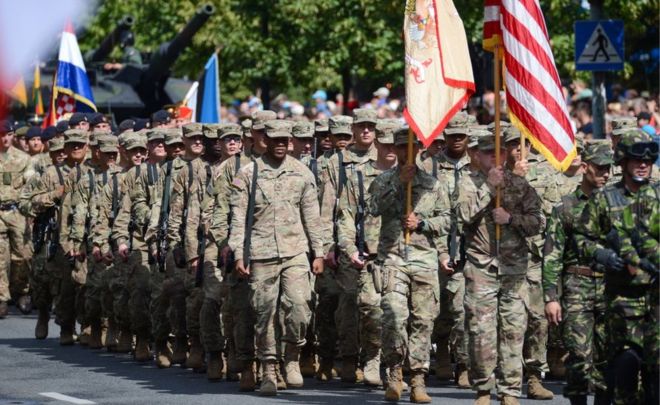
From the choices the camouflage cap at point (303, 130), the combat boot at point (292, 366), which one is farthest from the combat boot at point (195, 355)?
the camouflage cap at point (303, 130)

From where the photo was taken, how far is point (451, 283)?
15680 millimetres

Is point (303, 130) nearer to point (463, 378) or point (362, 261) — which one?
point (362, 261)

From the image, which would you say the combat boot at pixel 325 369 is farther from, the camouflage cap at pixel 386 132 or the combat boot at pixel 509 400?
the combat boot at pixel 509 400

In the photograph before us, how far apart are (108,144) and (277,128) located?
4.91 meters

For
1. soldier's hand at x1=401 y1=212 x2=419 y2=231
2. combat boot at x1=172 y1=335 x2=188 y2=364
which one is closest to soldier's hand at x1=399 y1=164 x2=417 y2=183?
soldier's hand at x1=401 y1=212 x2=419 y2=231

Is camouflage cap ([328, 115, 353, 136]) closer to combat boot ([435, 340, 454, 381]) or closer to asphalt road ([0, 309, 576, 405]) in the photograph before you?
combat boot ([435, 340, 454, 381])

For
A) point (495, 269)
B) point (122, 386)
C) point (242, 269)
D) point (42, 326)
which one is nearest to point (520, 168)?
point (495, 269)

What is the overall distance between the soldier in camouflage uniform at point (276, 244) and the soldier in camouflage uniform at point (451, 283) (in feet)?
4.40

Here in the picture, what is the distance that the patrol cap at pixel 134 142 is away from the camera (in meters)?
18.4

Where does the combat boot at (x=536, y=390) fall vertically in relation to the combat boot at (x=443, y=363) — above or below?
below

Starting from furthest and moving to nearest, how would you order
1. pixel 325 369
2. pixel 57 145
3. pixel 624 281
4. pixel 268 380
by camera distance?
1. pixel 57 145
2. pixel 325 369
3. pixel 268 380
4. pixel 624 281

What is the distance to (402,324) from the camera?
13.7m

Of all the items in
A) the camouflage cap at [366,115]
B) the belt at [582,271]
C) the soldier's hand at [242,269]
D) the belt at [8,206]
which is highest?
the camouflage cap at [366,115]

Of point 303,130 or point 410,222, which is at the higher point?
point 303,130
